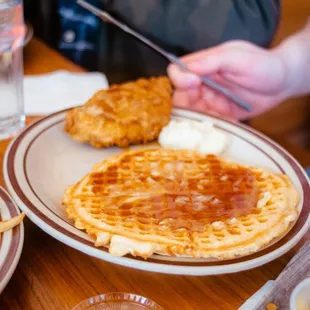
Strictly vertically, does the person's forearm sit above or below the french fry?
below

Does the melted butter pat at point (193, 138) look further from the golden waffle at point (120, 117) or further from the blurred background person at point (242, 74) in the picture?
the blurred background person at point (242, 74)

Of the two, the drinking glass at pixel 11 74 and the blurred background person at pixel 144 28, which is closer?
the drinking glass at pixel 11 74

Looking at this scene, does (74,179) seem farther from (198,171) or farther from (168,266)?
(168,266)

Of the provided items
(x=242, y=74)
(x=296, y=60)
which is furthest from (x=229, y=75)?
(x=296, y=60)

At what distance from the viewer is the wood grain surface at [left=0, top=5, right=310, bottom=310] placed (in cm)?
68

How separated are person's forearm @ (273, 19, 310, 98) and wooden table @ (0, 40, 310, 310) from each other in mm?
807

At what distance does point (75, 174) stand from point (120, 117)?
179mm

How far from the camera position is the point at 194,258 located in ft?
2.23

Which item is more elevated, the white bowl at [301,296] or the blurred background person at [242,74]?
the white bowl at [301,296]

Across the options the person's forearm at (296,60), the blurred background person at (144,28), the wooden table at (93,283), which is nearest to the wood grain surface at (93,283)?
the wooden table at (93,283)

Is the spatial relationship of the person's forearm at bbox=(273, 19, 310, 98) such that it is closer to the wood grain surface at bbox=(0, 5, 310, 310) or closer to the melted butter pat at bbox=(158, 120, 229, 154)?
the melted butter pat at bbox=(158, 120, 229, 154)

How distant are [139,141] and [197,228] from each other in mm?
382

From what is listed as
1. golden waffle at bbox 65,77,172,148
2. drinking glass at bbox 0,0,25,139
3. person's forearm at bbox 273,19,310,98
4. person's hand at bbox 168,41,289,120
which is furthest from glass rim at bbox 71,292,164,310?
person's forearm at bbox 273,19,310,98

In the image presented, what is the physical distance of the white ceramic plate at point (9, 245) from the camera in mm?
604
